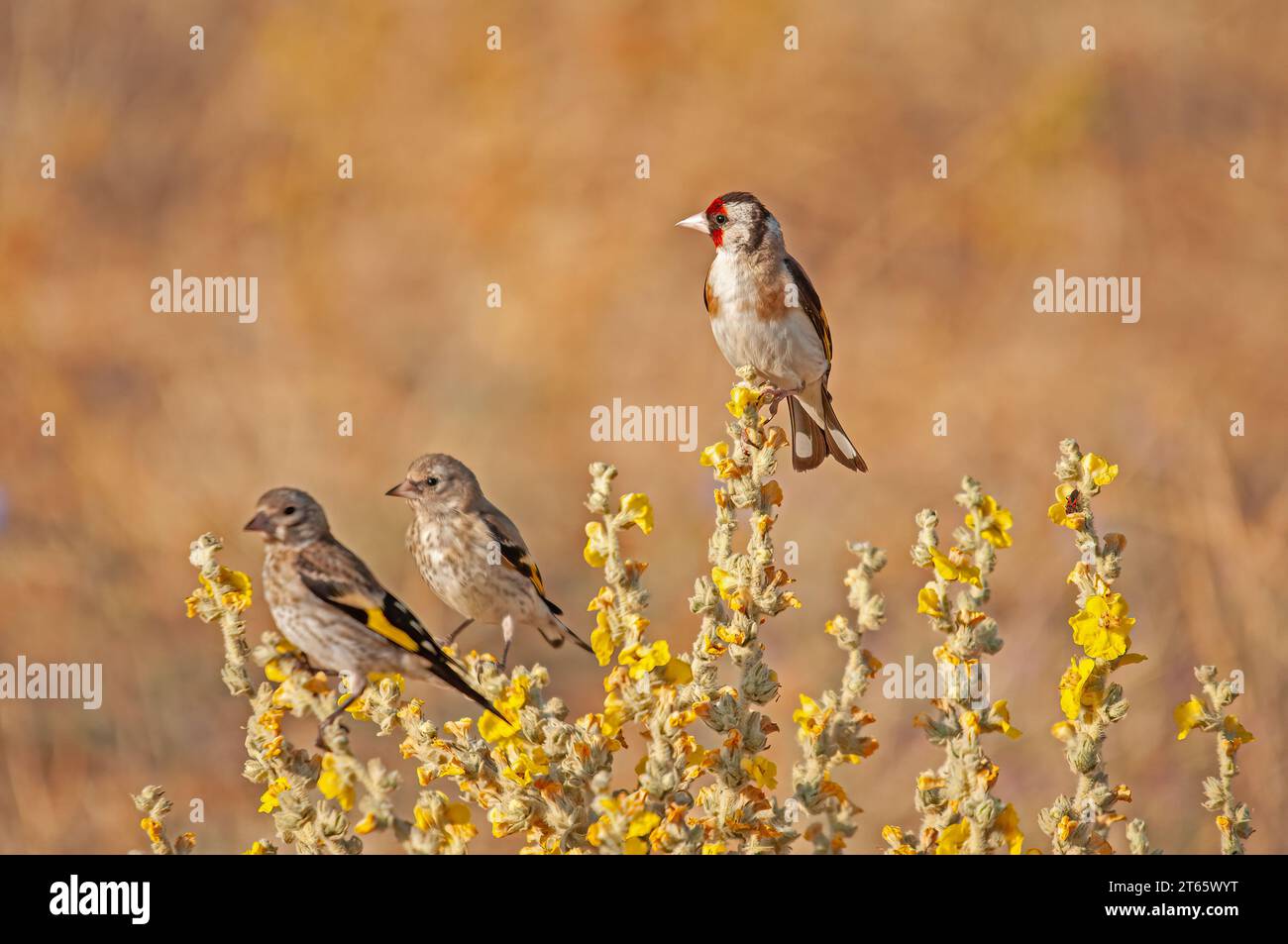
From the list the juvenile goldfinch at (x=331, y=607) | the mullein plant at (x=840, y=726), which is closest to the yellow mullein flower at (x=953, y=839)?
the mullein plant at (x=840, y=726)

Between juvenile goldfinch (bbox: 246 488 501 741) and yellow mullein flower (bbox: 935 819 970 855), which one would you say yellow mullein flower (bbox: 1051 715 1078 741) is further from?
juvenile goldfinch (bbox: 246 488 501 741)

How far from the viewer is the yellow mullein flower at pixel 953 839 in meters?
2.40

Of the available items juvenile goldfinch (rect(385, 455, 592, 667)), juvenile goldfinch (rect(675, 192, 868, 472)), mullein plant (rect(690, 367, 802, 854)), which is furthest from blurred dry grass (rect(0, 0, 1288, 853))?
mullein plant (rect(690, 367, 802, 854))

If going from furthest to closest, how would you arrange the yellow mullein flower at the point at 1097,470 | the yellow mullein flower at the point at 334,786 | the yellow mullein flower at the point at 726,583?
1. the yellow mullein flower at the point at 726,583
2. the yellow mullein flower at the point at 1097,470
3. the yellow mullein flower at the point at 334,786

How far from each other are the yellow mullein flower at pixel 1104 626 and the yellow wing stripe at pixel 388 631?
1301 millimetres

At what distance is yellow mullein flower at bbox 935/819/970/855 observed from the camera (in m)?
2.40

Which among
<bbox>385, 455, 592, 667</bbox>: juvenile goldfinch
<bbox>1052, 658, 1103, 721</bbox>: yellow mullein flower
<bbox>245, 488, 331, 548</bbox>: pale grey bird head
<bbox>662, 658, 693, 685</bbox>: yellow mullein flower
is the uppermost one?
<bbox>385, 455, 592, 667</bbox>: juvenile goldfinch

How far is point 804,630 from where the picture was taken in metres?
7.47

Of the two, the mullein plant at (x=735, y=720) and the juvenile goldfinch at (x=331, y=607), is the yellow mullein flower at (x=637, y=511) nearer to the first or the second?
the mullein plant at (x=735, y=720)

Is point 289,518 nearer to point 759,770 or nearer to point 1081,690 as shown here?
point 759,770

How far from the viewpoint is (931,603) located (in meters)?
2.42

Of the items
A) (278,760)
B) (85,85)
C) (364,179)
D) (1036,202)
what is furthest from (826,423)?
(85,85)

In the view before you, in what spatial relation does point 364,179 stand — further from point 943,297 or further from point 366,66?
point 943,297

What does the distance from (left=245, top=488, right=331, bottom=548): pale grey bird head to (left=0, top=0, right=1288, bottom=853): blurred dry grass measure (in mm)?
4184
